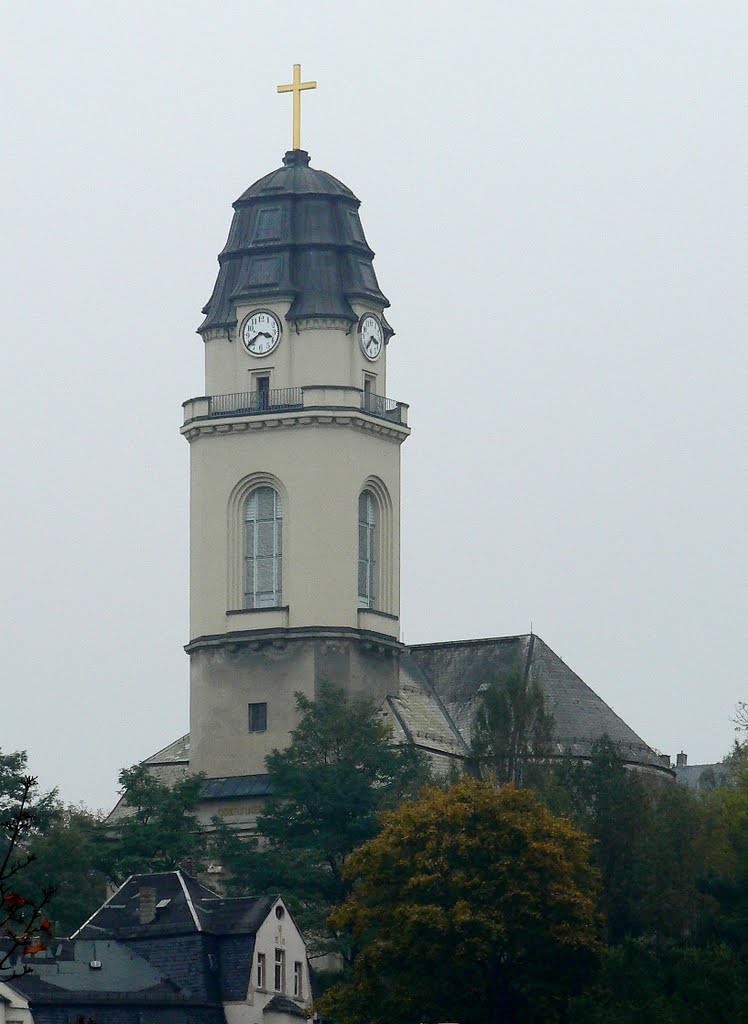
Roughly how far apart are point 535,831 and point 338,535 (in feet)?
85.5

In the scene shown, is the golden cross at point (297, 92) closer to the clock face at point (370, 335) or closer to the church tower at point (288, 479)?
the church tower at point (288, 479)

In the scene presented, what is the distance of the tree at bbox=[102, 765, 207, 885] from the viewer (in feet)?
262

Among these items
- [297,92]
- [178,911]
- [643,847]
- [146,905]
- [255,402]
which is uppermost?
[297,92]

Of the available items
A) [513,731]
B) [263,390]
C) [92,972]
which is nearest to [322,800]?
[513,731]

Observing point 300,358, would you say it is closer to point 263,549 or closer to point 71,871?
point 263,549

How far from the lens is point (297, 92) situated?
94812 millimetres

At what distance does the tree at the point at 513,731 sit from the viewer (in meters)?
82.4

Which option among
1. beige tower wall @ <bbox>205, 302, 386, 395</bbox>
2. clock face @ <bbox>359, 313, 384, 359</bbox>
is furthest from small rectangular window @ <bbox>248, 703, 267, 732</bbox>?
clock face @ <bbox>359, 313, 384, 359</bbox>

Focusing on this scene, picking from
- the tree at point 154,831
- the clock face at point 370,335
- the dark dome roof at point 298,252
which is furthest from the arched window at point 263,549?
the tree at point 154,831

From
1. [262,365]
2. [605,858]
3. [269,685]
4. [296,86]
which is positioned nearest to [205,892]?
[605,858]

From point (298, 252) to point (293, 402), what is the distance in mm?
4929

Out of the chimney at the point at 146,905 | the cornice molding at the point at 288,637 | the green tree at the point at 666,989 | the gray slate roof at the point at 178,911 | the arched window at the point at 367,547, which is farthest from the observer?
the arched window at the point at 367,547

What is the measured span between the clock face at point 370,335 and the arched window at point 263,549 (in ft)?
18.1

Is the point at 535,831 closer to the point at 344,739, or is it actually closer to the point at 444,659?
the point at 344,739
